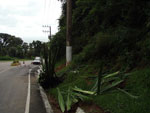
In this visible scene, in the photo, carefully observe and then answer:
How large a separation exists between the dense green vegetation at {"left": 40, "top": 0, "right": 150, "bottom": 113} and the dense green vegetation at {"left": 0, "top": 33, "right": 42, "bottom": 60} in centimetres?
6740

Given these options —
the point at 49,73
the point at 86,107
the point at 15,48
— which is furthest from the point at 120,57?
the point at 15,48

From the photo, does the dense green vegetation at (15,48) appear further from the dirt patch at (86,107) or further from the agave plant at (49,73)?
the dirt patch at (86,107)

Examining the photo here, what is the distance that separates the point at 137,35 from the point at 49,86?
5.08 metres

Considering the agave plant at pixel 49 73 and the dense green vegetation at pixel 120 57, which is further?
the agave plant at pixel 49 73

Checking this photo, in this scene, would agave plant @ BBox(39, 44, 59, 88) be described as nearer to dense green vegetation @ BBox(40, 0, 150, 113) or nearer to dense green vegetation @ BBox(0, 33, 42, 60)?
dense green vegetation @ BBox(40, 0, 150, 113)

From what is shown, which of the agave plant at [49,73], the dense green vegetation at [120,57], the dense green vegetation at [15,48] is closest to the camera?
the dense green vegetation at [120,57]

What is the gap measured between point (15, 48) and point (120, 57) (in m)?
88.6

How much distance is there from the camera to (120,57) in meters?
7.22

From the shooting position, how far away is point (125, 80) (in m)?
5.77

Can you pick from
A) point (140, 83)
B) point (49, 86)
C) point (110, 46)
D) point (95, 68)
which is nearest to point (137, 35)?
point (110, 46)

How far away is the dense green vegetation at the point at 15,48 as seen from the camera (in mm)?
84525

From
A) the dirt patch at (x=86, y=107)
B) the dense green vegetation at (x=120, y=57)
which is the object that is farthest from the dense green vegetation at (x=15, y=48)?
the dirt patch at (x=86, y=107)

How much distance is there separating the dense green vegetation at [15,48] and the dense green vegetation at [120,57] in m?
67.4

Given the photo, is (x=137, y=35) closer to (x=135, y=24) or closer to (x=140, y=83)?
(x=135, y=24)
